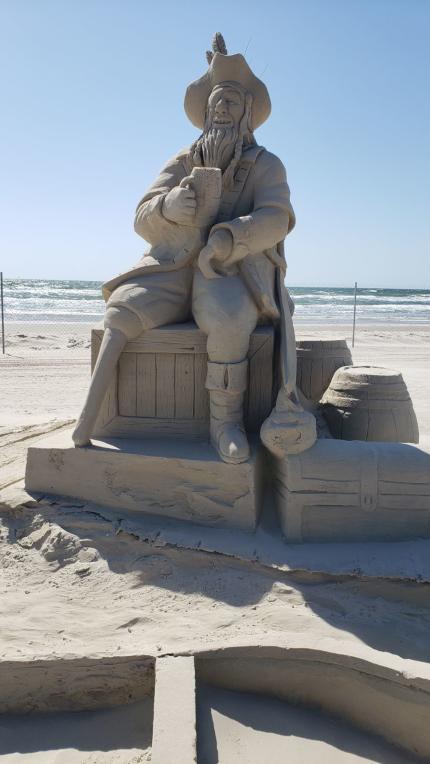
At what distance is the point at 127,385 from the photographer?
9.59 feet

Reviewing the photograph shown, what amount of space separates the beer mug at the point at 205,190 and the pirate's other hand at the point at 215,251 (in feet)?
0.47

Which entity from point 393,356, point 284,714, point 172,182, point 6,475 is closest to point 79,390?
point 6,475

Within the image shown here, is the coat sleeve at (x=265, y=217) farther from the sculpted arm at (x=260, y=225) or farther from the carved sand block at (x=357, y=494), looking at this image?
the carved sand block at (x=357, y=494)

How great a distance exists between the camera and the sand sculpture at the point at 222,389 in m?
2.54

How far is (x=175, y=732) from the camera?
1.62 metres

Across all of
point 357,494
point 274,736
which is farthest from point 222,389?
point 274,736

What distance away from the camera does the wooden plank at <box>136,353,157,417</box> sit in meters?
2.89

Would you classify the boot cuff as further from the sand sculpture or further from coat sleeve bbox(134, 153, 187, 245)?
coat sleeve bbox(134, 153, 187, 245)

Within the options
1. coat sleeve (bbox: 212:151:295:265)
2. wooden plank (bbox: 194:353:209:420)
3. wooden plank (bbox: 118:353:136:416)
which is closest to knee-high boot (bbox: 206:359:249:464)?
wooden plank (bbox: 194:353:209:420)

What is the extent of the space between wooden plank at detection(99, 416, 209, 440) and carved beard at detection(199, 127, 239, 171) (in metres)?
1.35

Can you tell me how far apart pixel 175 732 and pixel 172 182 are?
258 centimetres

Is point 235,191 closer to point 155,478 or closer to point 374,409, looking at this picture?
point 374,409

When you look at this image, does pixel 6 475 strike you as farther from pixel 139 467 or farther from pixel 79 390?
pixel 79 390

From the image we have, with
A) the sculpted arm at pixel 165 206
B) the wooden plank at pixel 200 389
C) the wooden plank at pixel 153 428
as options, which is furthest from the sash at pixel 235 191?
the wooden plank at pixel 153 428
